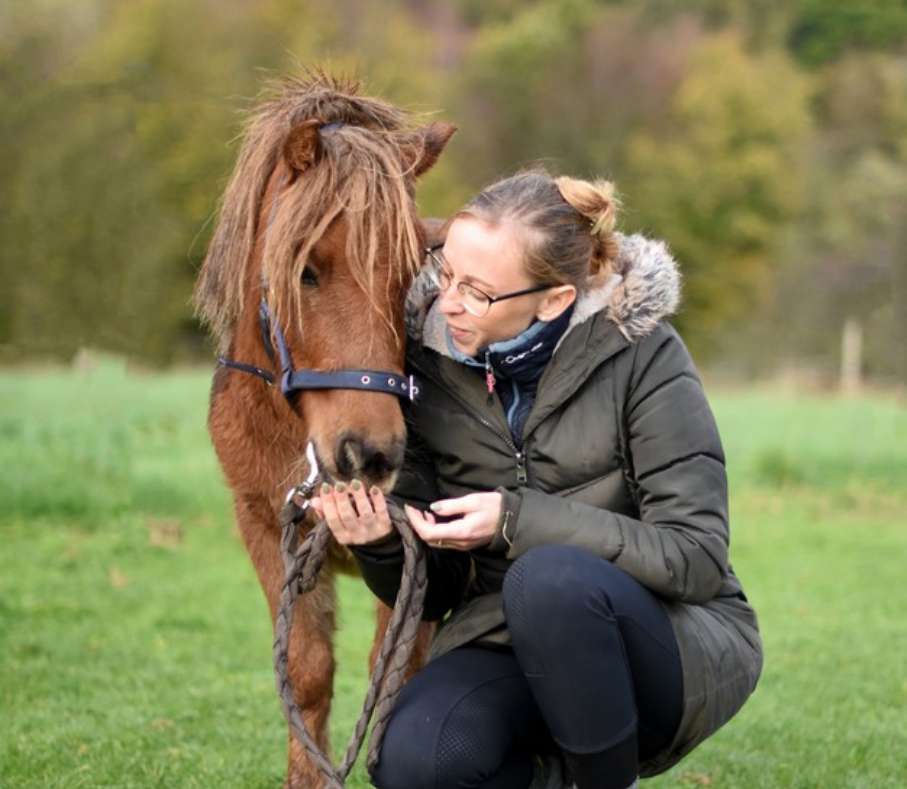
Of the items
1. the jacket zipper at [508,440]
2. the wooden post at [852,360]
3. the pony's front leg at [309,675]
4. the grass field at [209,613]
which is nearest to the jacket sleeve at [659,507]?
the jacket zipper at [508,440]

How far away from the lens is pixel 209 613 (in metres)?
7.90

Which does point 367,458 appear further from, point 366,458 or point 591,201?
point 591,201

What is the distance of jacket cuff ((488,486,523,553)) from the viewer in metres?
3.14

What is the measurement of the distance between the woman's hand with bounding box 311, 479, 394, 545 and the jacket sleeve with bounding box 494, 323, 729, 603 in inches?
11.2

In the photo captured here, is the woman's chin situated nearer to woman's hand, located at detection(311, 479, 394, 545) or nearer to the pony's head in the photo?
the pony's head

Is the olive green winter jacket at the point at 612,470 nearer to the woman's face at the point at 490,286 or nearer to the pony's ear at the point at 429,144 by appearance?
the woman's face at the point at 490,286

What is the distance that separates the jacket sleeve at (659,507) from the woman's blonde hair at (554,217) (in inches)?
10.2

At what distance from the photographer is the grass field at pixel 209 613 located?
487 centimetres

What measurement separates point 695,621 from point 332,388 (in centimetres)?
102

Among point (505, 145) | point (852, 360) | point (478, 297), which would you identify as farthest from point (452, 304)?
point (505, 145)

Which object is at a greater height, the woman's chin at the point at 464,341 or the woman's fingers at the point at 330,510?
the woman's chin at the point at 464,341

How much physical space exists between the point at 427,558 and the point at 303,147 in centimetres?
114

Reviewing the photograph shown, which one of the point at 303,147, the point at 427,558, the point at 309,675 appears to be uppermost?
the point at 303,147

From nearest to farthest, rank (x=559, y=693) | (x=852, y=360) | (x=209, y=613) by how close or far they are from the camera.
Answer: (x=559, y=693)
(x=209, y=613)
(x=852, y=360)
